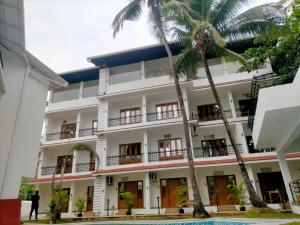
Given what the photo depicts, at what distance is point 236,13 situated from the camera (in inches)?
477

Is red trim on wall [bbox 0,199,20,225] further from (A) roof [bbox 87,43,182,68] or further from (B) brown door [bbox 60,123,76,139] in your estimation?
(B) brown door [bbox 60,123,76,139]

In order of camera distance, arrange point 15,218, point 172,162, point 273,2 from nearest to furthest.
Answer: point 15,218
point 273,2
point 172,162

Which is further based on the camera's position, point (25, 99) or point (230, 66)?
point (230, 66)

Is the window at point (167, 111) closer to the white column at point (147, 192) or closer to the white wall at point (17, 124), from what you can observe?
the white column at point (147, 192)

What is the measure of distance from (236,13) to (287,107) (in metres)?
7.65

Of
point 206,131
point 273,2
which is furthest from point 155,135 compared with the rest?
point 273,2

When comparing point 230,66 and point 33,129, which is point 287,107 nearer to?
point 33,129

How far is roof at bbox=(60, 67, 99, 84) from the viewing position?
19858 millimetres

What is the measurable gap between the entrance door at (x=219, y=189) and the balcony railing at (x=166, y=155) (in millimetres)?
2442

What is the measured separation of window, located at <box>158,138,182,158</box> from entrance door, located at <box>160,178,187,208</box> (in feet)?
5.85

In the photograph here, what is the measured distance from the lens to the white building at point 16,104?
4488 mm

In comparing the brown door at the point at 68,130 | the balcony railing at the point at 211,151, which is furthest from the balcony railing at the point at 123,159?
the brown door at the point at 68,130

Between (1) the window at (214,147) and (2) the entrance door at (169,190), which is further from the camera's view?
(1) the window at (214,147)

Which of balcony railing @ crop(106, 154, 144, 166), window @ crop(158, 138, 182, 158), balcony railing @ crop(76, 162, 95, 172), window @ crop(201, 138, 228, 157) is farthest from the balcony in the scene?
window @ crop(201, 138, 228, 157)
